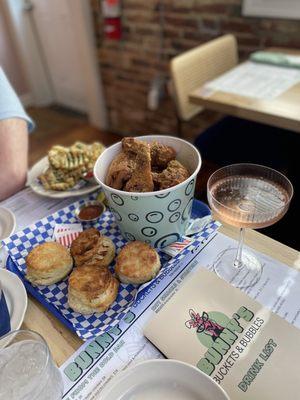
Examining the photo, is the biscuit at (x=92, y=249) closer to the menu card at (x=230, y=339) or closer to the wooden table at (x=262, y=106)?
the menu card at (x=230, y=339)

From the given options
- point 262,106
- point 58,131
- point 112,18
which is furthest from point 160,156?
point 58,131

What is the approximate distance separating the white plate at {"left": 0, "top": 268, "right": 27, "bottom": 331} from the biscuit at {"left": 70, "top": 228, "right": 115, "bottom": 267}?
10 centimetres

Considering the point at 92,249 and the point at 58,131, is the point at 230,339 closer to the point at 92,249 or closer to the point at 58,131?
the point at 92,249

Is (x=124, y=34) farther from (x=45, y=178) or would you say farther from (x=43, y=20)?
(x=45, y=178)

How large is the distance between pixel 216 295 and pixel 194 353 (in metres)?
0.11

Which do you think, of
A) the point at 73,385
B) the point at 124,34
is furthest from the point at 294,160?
the point at 124,34

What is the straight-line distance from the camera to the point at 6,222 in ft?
2.43

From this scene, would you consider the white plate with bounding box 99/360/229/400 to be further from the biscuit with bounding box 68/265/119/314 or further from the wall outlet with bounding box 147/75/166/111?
the wall outlet with bounding box 147/75/166/111

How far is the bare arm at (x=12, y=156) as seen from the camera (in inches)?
33.8

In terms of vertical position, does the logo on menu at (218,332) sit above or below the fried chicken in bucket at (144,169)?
below

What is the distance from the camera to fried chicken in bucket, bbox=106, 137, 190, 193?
559 millimetres

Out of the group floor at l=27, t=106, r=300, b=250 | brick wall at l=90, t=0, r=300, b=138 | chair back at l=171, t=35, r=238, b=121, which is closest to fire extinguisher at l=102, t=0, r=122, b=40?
brick wall at l=90, t=0, r=300, b=138

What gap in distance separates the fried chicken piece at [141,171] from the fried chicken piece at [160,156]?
0.03 metres

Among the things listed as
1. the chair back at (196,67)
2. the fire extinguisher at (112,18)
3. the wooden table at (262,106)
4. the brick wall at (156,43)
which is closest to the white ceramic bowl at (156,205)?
A: the wooden table at (262,106)
